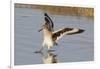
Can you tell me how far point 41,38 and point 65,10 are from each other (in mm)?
359

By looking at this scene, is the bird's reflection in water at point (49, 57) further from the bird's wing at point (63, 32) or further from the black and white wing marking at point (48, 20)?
the black and white wing marking at point (48, 20)

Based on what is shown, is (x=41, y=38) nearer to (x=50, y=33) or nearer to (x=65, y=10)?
(x=50, y=33)

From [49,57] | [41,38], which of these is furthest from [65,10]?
[49,57]

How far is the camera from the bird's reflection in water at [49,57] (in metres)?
1.94

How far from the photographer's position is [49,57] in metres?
1.97

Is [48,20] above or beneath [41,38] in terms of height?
above

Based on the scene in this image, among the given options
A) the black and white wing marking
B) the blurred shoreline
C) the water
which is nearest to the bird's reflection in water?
the water

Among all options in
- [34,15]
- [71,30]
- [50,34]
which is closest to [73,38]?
[71,30]

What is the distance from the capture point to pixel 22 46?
6.12 feet

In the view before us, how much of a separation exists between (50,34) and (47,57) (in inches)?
8.4

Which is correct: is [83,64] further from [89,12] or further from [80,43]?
[89,12]

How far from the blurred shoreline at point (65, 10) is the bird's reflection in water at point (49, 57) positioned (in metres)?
0.38

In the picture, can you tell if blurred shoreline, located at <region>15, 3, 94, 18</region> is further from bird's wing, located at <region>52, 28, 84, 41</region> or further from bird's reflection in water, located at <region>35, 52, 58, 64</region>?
bird's reflection in water, located at <region>35, 52, 58, 64</region>

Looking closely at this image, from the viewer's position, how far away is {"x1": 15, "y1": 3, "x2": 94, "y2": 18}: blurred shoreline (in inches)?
75.0
